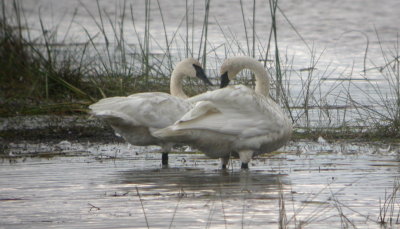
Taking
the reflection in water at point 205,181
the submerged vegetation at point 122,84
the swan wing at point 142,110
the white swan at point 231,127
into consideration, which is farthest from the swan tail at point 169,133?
the submerged vegetation at point 122,84

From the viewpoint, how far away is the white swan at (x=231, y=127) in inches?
307

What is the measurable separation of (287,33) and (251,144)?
1111 centimetres

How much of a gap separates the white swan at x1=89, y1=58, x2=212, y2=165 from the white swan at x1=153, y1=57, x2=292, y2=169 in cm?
54

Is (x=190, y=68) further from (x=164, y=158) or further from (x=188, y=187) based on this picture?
(x=188, y=187)

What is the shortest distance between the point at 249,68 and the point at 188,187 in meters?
2.59

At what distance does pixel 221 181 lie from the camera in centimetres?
707

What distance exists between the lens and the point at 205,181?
23.3 feet

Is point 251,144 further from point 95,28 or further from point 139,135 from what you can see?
point 95,28

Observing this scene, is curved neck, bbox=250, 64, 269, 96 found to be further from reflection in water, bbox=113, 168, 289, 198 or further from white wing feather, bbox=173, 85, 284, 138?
reflection in water, bbox=113, 168, 289, 198

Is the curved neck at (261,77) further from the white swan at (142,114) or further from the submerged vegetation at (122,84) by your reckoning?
the submerged vegetation at (122,84)

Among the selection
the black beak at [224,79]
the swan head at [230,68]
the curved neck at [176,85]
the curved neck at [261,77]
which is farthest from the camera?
the curved neck at [176,85]

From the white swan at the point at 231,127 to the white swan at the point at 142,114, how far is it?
0.54 meters

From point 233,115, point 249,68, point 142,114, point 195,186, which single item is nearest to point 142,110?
point 142,114

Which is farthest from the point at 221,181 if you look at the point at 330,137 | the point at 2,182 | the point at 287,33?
the point at 287,33
